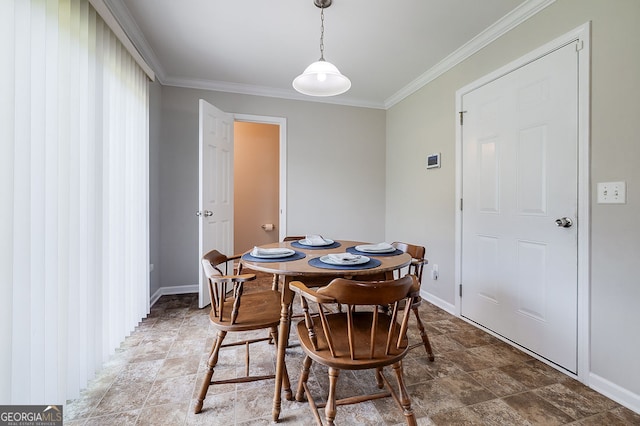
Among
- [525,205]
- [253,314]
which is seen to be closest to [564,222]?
[525,205]

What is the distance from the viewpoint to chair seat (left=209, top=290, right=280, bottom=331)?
1.38 metres

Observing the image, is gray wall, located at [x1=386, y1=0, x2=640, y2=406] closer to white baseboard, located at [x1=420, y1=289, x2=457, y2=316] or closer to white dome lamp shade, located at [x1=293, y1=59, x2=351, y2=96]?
white baseboard, located at [x1=420, y1=289, x2=457, y2=316]

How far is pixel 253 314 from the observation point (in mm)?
1492

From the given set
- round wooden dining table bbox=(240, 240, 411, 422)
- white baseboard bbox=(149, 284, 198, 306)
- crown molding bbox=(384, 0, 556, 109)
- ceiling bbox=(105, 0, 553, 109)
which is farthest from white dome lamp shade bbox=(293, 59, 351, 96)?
white baseboard bbox=(149, 284, 198, 306)

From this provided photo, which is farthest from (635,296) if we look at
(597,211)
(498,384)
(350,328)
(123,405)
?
(123,405)

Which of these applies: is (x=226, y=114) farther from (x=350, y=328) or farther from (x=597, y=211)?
(x=597, y=211)

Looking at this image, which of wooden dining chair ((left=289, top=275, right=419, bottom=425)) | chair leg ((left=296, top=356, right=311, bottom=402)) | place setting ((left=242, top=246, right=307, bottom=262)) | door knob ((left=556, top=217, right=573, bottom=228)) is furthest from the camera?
door knob ((left=556, top=217, right=573, bottom=228))

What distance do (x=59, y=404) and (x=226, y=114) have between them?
275cm

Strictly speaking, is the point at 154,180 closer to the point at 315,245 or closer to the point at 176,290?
the point at 176,290

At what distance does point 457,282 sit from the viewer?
2639 millimetres

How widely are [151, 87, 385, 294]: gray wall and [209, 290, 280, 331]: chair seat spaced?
1.80 metres

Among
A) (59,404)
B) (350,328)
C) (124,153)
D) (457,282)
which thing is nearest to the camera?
(350,328)

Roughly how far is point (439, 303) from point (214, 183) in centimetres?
273

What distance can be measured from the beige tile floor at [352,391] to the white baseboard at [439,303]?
0.55 metres
